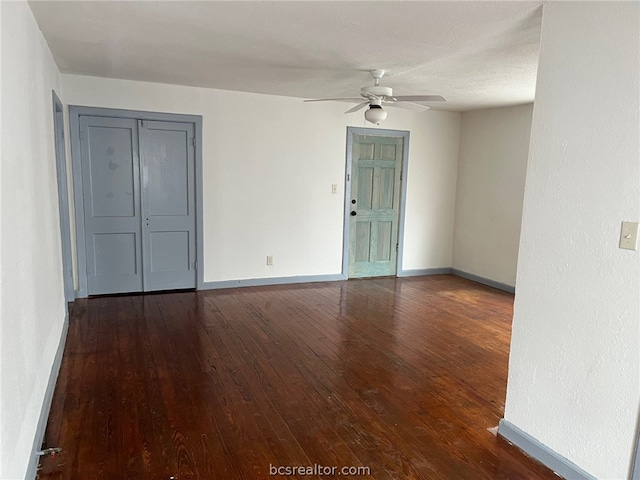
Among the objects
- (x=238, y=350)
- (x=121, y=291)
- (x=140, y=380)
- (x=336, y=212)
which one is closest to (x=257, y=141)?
(x=336, y=212)

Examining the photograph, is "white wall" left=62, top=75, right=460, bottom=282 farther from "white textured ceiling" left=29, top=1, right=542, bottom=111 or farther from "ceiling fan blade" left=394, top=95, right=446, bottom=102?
"ceiling fan blade" left=394, top=95, right=446, bottom=102

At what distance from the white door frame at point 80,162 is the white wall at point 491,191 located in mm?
3753

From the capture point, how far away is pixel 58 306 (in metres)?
3.57

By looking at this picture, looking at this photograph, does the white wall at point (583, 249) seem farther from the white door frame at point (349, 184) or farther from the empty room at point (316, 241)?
the white door frame at point (349, 184)

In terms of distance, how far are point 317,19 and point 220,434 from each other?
8.05 ft

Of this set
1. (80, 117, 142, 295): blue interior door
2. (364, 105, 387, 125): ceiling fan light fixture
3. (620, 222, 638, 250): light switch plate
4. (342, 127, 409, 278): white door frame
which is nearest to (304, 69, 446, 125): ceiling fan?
(364, 105, 387, 125): ceiling fan light fixture

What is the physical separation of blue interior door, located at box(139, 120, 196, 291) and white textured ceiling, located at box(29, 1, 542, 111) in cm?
65

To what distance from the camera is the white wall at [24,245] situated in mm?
1814

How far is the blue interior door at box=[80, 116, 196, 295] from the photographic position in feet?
16.1

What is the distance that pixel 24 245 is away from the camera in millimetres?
2236

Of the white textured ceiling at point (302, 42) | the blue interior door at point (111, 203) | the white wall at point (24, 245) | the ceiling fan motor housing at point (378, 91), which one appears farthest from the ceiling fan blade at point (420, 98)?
the blue interior door at point (111, 203)

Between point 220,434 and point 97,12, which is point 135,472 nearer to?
point 220,434

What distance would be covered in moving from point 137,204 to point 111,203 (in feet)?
0.87

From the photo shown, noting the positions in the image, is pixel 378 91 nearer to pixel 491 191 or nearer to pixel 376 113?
pixel 376 113
